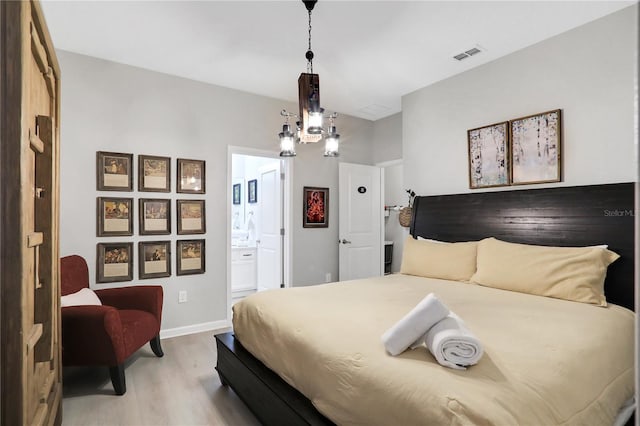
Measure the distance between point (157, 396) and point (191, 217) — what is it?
185 centimetres

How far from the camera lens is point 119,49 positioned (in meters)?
3.16

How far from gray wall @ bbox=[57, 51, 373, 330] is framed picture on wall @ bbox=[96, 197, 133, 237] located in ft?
0.17

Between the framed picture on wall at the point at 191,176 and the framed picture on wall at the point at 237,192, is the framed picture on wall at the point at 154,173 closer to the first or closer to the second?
the framed picture on wall at the point at 191,176

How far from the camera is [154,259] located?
3.60 meters

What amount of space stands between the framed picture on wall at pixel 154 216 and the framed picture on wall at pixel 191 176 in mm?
238

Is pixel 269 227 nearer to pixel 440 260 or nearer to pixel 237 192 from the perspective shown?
pixel 237 192

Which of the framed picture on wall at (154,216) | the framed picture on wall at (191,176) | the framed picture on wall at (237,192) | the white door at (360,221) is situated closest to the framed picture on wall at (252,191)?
the framed picture on wall at (237,192)

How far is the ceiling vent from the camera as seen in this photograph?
3148mm

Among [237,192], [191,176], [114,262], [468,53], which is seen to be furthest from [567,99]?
[237,192]

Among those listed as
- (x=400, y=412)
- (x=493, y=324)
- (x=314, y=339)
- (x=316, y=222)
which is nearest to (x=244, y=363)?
(x=314, y=339)

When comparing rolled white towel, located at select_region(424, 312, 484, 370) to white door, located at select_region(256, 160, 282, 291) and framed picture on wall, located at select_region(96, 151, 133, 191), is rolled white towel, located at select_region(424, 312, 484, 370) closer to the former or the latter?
framed picture on wall, located at select_region(96, 151, 133, 191)

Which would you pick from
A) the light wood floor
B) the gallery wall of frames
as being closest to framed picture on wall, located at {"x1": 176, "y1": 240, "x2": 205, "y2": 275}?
the gallery wall of frames

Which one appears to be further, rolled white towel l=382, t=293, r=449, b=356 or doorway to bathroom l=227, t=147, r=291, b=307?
doorway to bathroom l=227, t=147, r=291, b=307

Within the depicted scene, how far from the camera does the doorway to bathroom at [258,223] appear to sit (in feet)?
14.9
